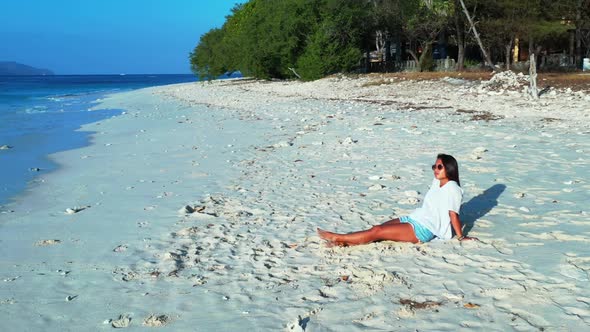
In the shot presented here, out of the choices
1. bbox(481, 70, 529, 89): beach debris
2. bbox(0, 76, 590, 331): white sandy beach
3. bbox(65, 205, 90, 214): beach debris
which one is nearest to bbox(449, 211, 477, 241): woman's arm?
bbox(0, 76, 590, 331): white sandy beach

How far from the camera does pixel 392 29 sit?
111 ft

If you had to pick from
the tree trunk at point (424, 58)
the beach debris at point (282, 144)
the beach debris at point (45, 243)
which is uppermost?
the tree trunk at point (424, 58)

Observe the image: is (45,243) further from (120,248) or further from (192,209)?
(192,209)

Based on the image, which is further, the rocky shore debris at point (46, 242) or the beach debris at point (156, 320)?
the rocky shore debris at point (46, 242)

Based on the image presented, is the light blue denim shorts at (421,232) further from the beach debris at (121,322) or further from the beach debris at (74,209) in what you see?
the beach debris at (74,209)

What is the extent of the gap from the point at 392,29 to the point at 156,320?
32.5m

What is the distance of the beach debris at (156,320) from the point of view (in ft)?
12.1

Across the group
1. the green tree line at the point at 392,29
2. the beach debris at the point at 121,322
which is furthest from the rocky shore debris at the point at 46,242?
the green tree line at the point at 392,29

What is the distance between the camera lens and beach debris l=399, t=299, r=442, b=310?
3738mm

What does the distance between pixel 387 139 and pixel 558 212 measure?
5122mm

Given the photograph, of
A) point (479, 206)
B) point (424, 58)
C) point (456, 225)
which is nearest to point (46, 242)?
point (456, 225)

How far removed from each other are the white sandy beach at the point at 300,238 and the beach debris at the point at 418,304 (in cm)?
2

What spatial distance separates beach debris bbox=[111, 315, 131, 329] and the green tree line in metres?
27.1

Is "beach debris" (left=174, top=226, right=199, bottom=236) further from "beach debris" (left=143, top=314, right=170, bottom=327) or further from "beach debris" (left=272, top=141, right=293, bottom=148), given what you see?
"beach debris" (left=272, top=141, right=293, bottom=148)
